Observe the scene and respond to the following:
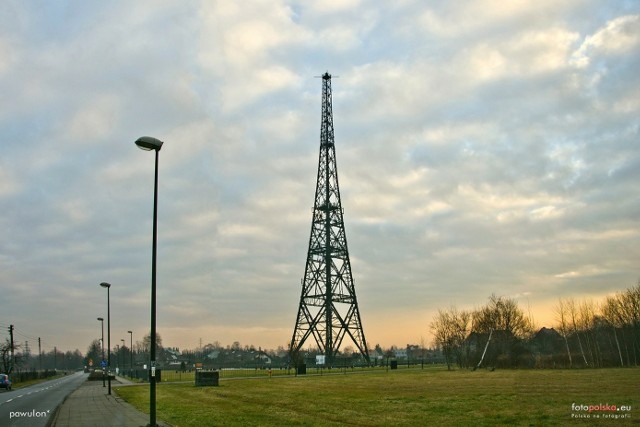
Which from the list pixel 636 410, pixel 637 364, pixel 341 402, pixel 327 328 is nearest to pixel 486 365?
pixel 637 364

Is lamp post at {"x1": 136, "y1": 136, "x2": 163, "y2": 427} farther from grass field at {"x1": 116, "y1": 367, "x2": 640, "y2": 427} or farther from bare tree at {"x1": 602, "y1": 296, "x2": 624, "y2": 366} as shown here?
bare tree at {"x1": 602, "y1": 296, "x2": 624, "y2": 366}

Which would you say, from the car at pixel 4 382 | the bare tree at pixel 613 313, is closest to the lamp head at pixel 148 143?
the car at pixel 4 382

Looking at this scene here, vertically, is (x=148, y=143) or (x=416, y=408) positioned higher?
(x=148, y=143)

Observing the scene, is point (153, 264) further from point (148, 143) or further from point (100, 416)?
point (100, 416)

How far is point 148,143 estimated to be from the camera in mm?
20062

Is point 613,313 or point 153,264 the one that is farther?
point 613,313

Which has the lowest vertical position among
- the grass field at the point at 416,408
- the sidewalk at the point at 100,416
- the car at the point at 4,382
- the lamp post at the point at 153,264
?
the grass field at the point at 416,408

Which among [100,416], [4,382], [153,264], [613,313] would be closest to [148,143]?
[153,264]

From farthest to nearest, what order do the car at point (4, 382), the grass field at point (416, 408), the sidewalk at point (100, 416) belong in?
the car at point (4, 382)
the sidewalk at point (100, 416)
the grass field at point (416, 408)

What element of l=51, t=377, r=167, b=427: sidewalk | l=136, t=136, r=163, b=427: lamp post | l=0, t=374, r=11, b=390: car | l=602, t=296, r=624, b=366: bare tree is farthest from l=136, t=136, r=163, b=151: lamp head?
l=602, t=296, r=624, b=366: bare tree

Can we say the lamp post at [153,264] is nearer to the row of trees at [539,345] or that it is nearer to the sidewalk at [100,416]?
the sidewalk at [100,416]

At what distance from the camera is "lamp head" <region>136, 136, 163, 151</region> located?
1989cm

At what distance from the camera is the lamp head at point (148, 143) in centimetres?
1989

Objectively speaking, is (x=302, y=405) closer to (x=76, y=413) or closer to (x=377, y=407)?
(x=377, y=407)
